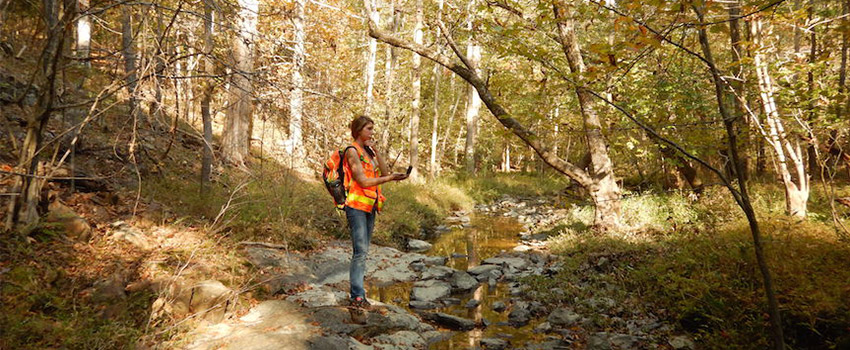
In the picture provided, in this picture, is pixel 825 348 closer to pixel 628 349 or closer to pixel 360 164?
pixel 628 349

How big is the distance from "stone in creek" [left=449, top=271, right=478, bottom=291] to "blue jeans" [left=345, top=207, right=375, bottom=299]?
2.63 meters

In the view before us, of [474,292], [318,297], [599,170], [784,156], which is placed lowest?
[474,292]

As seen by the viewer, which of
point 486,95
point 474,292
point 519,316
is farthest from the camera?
point 486,95

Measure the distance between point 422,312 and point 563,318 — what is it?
1856 mm

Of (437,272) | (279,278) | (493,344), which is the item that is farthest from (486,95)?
(279,278)

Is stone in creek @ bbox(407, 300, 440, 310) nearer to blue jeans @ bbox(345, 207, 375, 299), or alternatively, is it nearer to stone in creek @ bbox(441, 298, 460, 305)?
stone in creek @ bbox(441, 298, 460, 305)

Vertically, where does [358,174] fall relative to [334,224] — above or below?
above

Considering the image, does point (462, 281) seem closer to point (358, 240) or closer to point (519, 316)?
point (519, 316)

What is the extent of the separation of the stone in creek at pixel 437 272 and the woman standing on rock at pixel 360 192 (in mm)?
2798

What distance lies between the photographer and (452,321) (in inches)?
219

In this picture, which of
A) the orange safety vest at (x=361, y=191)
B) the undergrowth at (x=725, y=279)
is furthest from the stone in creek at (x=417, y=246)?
the orange safety vest at (x=361, y=191)

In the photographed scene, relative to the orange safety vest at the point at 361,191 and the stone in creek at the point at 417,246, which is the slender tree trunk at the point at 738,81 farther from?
the stone in creek at the point at 417,246

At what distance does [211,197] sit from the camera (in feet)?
26.1

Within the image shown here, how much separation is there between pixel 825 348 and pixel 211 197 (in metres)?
8.58
